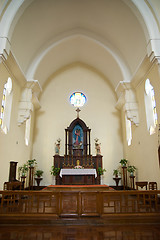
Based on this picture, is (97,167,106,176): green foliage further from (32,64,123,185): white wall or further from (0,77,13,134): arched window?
(0,77,13,134): arched window

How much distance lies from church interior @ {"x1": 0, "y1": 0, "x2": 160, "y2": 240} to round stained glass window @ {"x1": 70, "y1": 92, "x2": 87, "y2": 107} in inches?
2.7

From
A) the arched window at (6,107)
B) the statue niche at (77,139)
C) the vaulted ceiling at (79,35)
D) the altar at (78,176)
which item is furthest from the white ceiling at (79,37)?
the altar at (78,176)

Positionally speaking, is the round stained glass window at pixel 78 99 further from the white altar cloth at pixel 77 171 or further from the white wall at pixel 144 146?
the white altar cloth at pixel 77 171

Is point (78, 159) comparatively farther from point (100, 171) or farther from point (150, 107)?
point (150, 107)

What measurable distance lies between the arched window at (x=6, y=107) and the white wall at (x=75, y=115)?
390 cm

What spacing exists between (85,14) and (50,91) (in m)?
5.45

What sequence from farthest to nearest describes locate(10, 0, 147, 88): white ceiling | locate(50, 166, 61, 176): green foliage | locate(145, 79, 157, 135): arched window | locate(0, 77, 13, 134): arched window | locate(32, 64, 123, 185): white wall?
locate(32, 64, 123, 185): white wall < locate(50, 166, 61, 176): green foliage < locate(10, 0, 147, 88): white ceiling < locate(145, 79, 157, 135): arched window < locate(0, 77, 13, 134): arched window

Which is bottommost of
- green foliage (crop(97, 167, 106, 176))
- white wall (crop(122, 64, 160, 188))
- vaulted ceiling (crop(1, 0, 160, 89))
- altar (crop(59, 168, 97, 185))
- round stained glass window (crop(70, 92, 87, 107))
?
altar (crop(59, 168, 97, 185))

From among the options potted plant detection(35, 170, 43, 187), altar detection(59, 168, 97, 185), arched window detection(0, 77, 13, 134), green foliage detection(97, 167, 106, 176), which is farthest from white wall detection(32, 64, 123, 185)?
arched window detection(0, 77, 13, 134)

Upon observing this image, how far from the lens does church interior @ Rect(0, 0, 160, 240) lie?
17.3 feet

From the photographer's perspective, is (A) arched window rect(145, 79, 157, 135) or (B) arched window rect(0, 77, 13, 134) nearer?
(B) arched window rect(0, 77, 13, 134)

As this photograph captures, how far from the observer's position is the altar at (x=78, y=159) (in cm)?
1116

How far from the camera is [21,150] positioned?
34.7ft

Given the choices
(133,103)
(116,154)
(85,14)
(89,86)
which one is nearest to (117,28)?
→ (85,14)
